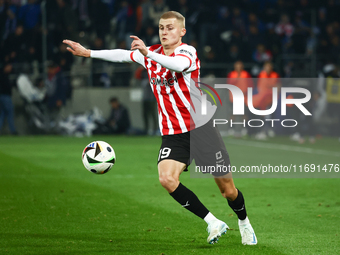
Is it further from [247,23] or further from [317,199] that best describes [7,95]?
[317,199]

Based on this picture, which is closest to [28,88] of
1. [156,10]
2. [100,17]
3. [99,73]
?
[99,73]

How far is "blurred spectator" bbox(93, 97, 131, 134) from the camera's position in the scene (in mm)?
17156

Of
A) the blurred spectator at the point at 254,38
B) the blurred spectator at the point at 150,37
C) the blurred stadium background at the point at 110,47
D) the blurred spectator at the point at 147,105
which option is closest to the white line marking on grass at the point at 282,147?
the blurred stadium background at the point at 110,47

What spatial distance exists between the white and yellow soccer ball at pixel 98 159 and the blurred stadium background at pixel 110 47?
11439mm

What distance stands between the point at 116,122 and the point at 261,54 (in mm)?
5361

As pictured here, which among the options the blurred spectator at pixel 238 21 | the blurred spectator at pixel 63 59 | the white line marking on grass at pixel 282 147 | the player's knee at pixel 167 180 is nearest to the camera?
the player's knee at pixel 167 180

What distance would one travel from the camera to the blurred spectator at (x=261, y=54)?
18.4 metres

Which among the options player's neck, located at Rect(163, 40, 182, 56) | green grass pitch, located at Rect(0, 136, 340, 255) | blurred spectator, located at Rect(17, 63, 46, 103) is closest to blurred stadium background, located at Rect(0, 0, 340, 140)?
blurred spectator, located at Rect(17, 63, 46, 103)

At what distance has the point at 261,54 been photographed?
60.6 feet

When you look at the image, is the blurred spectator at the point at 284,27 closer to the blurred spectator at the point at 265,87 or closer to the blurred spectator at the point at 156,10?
the blurred spectator at the point at 265,87

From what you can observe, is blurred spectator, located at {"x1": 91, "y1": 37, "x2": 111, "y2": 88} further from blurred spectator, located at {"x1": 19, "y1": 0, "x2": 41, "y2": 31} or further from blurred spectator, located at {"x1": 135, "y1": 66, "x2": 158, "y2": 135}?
blurred spectator, located at {"x1": 19, "y1": 0, "x2": 41, "y2": 31}

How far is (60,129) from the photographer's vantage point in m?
17.2

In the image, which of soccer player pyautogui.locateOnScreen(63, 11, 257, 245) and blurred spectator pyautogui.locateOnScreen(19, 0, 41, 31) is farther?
blurred spectator pyautogui.locateOnScreen(19, 0, 41, 31)

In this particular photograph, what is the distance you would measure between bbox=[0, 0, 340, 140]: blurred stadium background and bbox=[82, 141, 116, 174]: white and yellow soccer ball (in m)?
11.4
